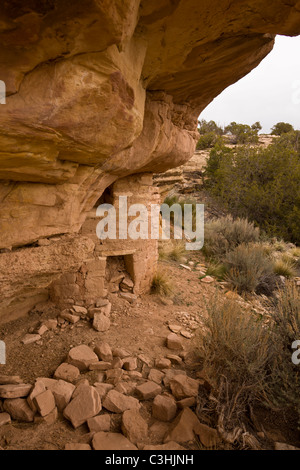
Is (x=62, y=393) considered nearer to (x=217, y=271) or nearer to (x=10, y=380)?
(x=10, y=380)

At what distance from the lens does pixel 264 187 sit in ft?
29.8

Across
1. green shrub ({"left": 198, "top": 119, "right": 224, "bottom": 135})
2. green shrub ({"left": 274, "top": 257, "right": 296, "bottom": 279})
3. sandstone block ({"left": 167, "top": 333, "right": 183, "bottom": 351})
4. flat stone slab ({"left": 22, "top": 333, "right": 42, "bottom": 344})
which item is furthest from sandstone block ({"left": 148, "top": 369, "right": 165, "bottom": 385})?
green shrub ({"left": 198, "top": 119, "right": 224, "bottom": 135})

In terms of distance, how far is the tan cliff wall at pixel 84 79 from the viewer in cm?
117

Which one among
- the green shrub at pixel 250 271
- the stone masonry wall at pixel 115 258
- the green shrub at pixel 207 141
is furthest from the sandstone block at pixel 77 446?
the green shrub at pixel 207 141

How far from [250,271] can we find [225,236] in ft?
6.35

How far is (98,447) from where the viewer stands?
1.66 m

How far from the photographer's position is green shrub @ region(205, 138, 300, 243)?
841 centimetres

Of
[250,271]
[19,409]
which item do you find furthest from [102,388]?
[250,271]

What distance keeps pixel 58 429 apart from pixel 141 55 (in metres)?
2.31

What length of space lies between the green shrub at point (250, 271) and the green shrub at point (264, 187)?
3.01 m

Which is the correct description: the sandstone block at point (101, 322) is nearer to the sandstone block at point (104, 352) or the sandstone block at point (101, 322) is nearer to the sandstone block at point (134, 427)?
the sandstone block at point (104, 352)
